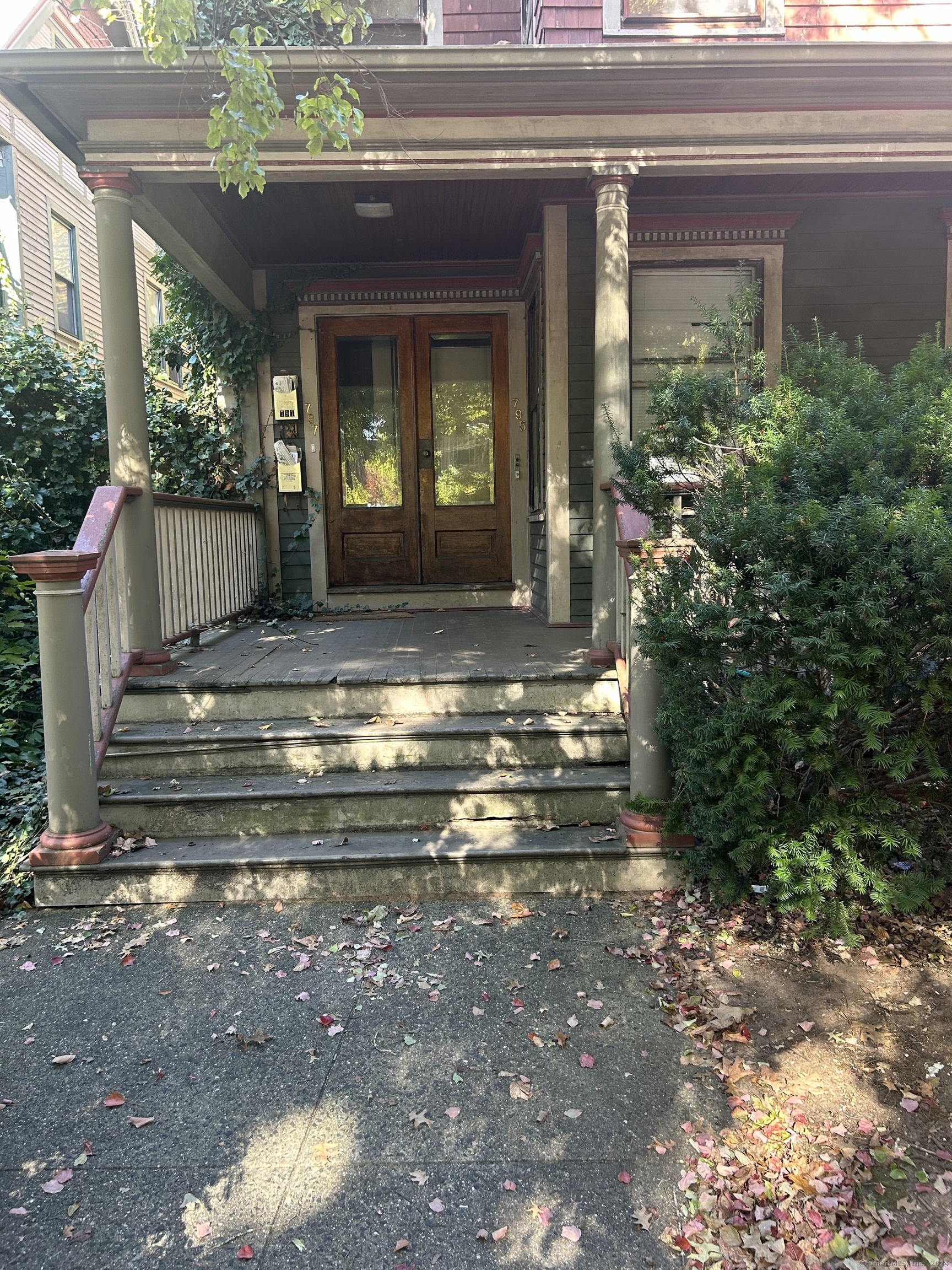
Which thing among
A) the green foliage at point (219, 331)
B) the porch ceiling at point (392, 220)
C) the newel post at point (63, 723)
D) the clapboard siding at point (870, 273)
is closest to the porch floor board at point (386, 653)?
the newel post at point (63, 723)

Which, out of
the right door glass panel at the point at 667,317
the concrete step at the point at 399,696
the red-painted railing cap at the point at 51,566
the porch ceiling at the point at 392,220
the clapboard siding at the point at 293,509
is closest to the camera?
the red-painted railing cap at the point at 51,566

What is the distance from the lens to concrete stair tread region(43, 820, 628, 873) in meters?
3.39

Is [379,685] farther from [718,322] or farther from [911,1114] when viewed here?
[911,1114]

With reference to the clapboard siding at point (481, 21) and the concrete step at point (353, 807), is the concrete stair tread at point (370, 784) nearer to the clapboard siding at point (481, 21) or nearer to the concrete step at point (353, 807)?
the concrete step at point (353, 807)

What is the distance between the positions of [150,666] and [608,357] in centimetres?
296

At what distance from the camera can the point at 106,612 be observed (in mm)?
4039

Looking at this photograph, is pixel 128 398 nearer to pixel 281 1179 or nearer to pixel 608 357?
pixel 608 357

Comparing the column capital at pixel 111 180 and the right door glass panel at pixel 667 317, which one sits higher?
the column capital at pixel 111 180

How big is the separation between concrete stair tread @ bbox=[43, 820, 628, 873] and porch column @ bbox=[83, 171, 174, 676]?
1.25 metres

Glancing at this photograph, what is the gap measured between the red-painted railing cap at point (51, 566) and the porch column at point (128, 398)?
0.94 metres

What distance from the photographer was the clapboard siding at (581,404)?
20.0 ft

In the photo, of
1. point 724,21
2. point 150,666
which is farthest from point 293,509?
point 724,21

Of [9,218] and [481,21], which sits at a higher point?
[9,218]

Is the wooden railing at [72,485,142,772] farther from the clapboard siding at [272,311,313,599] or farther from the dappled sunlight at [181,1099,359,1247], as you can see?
the clapboard siding at [272,311,313,599]
